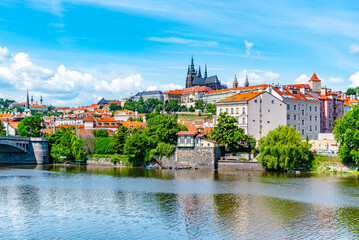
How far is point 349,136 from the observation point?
5803cm

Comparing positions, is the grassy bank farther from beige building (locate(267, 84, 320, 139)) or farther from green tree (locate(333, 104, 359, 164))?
beige building (locate(267, 84, 320, 139))

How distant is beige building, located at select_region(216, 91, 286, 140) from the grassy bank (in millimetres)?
14862

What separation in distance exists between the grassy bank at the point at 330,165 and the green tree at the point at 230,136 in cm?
1084

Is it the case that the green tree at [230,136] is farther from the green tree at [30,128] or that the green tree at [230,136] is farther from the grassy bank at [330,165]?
the green tree at [30,128]

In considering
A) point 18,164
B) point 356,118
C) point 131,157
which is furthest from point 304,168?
point 18,164

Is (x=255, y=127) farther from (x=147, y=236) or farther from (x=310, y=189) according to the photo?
(x=147, y=236)

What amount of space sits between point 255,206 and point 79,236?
15.3m

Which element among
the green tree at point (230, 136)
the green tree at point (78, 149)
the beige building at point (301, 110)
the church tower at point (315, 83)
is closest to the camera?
the green tree at point (230, 136)

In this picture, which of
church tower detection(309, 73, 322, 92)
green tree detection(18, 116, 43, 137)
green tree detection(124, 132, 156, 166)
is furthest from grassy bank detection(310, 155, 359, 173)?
green tree detection(18, 116, 43, 137)

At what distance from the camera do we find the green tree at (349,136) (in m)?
57.3

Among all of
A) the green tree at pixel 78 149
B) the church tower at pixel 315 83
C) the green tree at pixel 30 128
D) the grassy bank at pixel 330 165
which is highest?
the church tower at pixel 315 83

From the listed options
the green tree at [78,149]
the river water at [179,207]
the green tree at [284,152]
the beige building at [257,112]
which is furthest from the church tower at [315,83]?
the green tree at [78,149]

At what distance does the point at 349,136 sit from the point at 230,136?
17.9m

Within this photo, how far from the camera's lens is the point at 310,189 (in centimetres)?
4378
